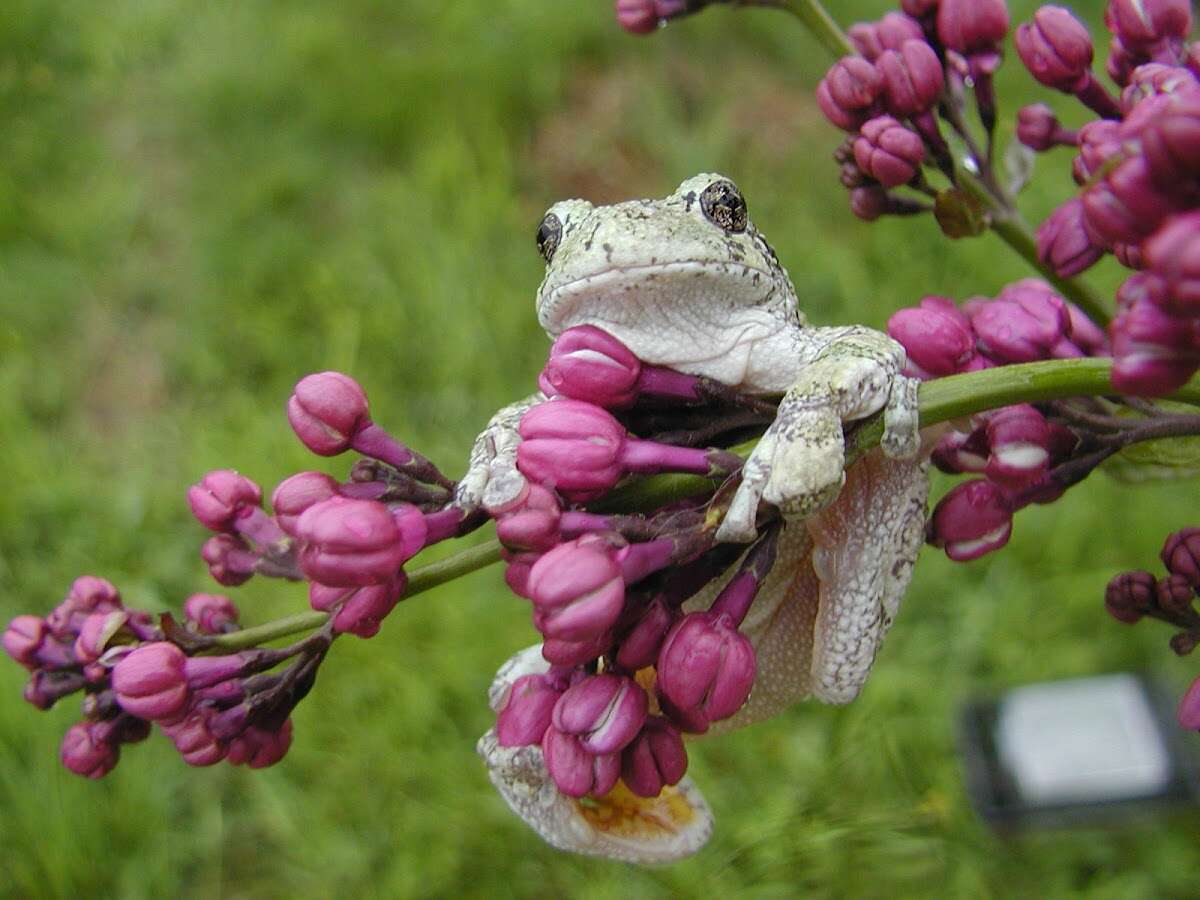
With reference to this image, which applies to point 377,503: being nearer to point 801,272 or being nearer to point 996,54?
point 996,54

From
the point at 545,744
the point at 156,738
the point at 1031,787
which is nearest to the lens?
the point at 545,744

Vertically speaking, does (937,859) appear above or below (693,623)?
below

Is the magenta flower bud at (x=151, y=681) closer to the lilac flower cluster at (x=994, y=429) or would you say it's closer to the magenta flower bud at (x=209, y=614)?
the magenta flower bud at (x=209, y=614)

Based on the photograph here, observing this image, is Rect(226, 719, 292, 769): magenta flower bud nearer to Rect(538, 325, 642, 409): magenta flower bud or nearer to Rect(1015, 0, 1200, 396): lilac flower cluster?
Rect(538, 325, 642, 409): magenta flower bud

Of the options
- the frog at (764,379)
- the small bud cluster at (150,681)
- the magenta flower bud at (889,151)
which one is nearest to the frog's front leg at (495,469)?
the frog at (764,379)

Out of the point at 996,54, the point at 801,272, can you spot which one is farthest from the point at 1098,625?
the point at 996,54

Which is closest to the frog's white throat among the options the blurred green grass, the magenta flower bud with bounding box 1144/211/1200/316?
the magenta flower bud with bounding box 1144/211/1200/316
